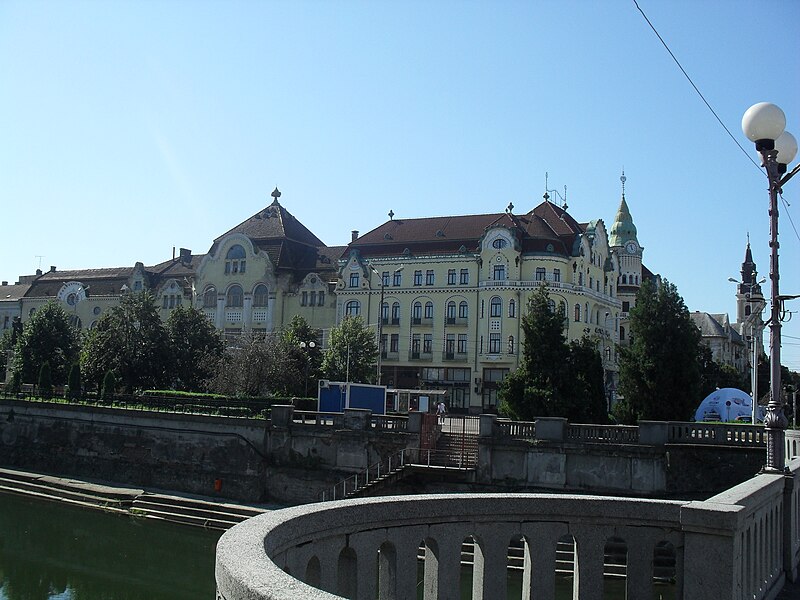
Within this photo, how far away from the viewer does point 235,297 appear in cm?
7650

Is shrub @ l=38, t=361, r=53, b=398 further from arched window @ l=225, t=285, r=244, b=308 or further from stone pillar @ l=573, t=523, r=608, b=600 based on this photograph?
stone pillar @ l=573, t=523, r=608, b=600

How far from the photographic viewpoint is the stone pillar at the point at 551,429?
30750 millimetres

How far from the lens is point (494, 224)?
64.4 meters

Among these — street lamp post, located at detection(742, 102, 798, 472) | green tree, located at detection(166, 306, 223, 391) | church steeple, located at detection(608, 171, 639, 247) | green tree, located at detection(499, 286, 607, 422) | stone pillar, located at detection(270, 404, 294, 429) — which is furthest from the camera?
church steeple, located at detection(608, 171, 639, 247)

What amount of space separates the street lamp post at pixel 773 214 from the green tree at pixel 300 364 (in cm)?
3863

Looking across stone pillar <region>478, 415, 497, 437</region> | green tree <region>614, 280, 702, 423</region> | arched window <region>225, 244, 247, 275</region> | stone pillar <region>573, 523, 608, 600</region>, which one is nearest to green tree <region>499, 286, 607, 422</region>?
green tree <region>614, 280, 702, 423</region>

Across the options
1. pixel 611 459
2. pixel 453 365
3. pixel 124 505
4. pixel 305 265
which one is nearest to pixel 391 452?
pixel 611 459

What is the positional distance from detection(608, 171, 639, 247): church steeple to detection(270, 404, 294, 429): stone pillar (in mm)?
60996

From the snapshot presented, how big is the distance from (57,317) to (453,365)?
36662 mm

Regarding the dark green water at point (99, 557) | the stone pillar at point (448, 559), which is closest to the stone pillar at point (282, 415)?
the dark green water at point (99, 557)

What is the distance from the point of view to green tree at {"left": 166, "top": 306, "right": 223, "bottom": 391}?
197ft

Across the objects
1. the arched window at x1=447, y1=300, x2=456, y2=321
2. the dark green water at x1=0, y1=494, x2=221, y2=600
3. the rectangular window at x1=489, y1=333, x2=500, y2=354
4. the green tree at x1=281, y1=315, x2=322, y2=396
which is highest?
the arched window at x1=447, y1=300, x2=456, y2=321

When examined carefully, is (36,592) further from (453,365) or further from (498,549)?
(453,365)

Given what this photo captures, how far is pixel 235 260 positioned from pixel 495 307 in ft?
89.3
